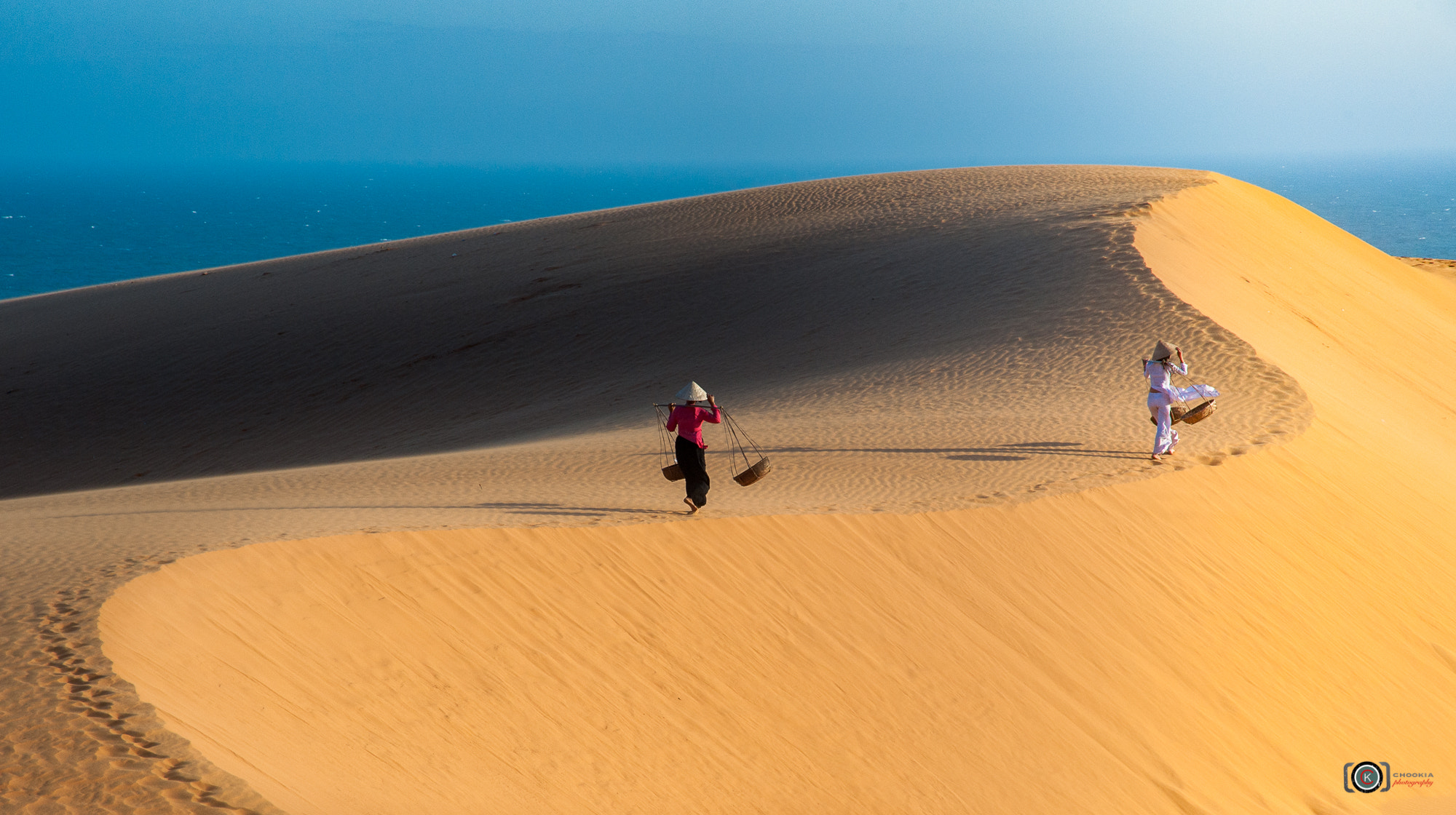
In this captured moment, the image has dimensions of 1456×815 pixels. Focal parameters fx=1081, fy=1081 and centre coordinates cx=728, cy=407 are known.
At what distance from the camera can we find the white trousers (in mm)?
11172

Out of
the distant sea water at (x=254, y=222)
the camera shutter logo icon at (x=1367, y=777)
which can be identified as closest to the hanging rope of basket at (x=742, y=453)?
the camera shutter logo icon at (x=1367, y=777)

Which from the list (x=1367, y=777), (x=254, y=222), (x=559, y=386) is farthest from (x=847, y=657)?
(x=254, y=222)

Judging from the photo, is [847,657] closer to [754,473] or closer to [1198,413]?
[754,473]

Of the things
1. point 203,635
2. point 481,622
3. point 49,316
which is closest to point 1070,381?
point 481,622

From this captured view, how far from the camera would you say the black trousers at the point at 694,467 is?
9.38 meters

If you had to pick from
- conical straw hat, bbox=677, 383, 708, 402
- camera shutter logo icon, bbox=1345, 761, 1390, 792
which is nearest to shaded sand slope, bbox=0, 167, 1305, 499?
conical straw hat, bbox=677, 383, 708, 402

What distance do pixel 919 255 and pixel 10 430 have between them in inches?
727

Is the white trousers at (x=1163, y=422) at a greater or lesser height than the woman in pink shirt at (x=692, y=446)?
lesser

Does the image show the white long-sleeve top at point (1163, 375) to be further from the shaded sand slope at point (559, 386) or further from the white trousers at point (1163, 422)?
the shaded sand slope at point (559, 386)

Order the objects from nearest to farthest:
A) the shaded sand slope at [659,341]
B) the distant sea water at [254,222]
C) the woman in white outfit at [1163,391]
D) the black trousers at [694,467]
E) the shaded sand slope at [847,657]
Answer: the shaded sand slope at [847,657] → the black trousers at [694,467] → the woman in white outfit at [1163,391] → the shaded sand slope at [659,341] → the distant sea water at [254,222]

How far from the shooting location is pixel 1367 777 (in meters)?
8.39

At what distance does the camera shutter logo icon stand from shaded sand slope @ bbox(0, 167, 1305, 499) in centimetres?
356

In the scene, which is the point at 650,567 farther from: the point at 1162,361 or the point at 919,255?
the point at 919,255

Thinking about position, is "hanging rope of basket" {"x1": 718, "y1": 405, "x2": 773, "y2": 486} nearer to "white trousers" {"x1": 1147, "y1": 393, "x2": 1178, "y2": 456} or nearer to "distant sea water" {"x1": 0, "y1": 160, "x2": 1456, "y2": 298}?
"white trousers" {"x1": 1147, "y1": 393, "x2": 1178, "y2": 456}
